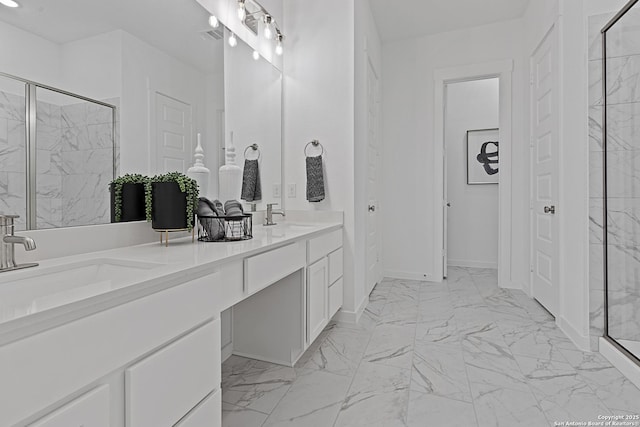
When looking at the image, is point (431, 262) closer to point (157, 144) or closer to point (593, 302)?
point (593, 302)

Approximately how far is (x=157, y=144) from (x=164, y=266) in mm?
773

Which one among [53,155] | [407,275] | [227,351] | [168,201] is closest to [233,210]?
[168,201]

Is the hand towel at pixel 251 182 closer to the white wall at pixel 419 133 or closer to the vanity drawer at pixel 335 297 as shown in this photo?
the vanity drawer at pixel 335 297

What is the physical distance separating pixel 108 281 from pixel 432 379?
160 cm

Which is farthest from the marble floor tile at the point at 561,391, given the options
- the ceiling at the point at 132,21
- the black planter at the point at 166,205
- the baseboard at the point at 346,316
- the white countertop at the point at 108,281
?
the ceiling at the point at 132,21

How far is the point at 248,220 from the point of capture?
5.14 ft

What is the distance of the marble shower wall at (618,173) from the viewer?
1.96 m

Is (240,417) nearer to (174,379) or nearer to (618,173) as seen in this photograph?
(174,379)

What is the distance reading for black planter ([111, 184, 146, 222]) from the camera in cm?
133

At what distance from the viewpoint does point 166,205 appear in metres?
1.33

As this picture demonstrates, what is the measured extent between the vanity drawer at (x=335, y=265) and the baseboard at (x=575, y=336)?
5.00ft

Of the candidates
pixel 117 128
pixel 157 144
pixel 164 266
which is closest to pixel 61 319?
pixel 164 266

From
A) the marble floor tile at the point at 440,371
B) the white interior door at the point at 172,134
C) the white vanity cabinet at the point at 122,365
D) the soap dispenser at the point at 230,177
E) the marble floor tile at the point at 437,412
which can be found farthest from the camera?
the soap dispenser at the point at 230,177

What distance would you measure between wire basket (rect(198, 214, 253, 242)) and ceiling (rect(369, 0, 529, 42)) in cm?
277
